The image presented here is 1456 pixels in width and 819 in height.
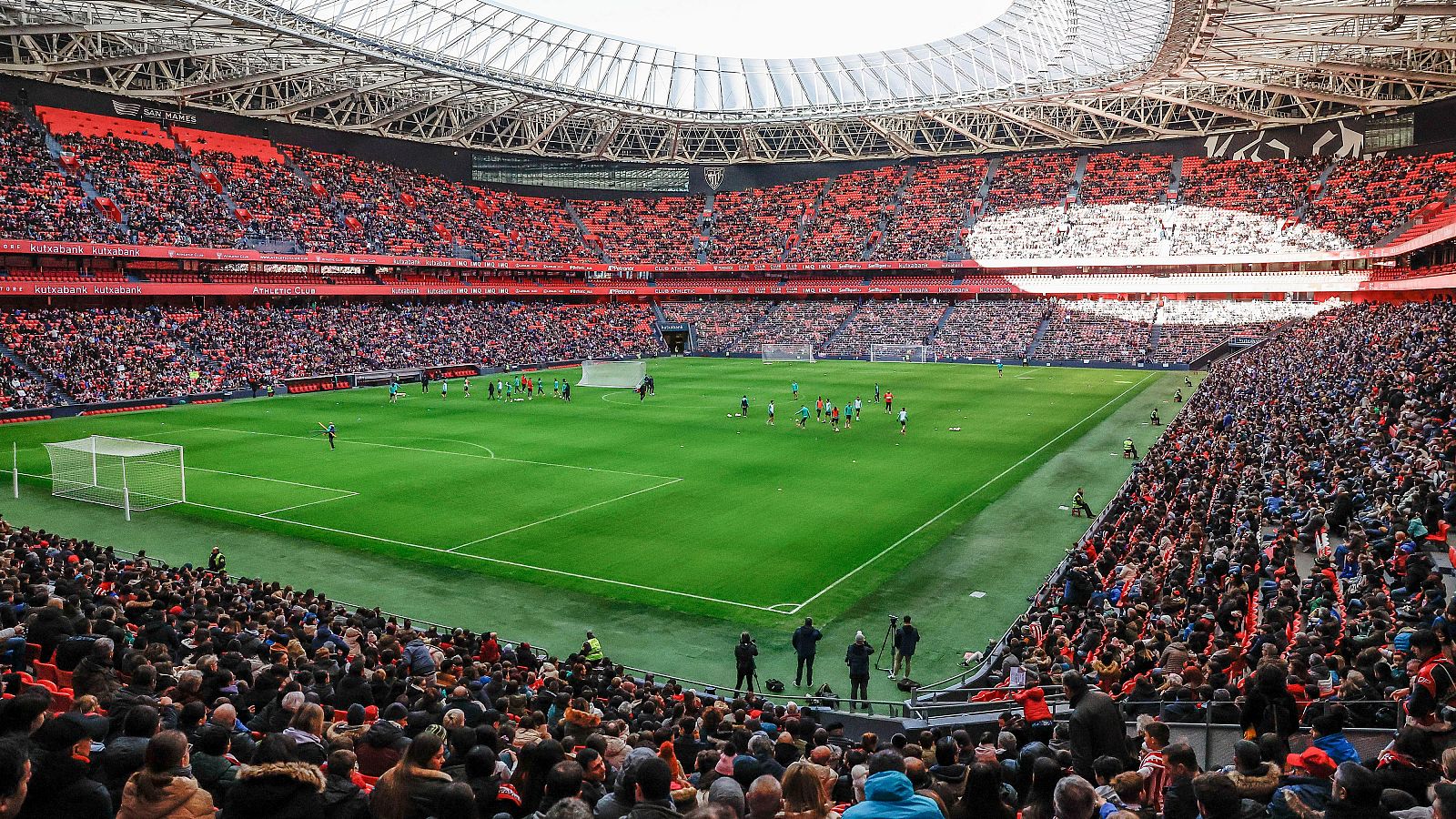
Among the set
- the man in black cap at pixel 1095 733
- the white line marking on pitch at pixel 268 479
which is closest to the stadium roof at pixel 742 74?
the white line marking on pitch at pixel 268 479

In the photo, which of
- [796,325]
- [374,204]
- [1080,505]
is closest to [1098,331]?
[796,325]

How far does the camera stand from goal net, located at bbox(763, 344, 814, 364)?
8450 cm

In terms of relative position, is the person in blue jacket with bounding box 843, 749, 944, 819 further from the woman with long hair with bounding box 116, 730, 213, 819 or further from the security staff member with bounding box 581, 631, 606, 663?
the security staff member with bounding box 581, 631, 606, 663

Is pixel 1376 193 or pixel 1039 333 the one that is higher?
pixel 1376 193

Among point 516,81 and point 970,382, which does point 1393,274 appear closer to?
point 970,382

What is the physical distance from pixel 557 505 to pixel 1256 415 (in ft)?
72.7

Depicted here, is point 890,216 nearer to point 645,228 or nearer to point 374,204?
point 645,228

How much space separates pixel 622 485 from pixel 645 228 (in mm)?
75498

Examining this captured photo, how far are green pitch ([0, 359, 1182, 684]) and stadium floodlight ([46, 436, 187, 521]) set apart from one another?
72 centimetres

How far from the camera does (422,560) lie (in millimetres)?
23359

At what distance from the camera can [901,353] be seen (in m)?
82.9

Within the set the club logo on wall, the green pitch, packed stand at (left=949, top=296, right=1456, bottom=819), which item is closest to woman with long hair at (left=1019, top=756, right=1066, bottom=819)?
packed stand at (left=949, top=296, right=1456, bottom=819)

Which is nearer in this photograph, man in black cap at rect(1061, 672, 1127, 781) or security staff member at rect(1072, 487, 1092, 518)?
man in black cap at rect(1061, 672, 1127, 781)

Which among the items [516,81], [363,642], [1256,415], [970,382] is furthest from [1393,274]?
[363,642]
